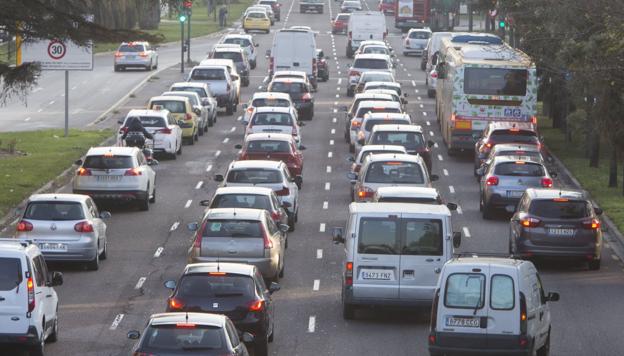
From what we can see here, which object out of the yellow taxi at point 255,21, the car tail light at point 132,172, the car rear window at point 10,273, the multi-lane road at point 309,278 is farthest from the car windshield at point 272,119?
the yellow taxi at point 255,21

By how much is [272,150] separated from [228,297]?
1934 cm

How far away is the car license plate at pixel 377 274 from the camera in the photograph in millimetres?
25422

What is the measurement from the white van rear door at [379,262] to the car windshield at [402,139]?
17855mm

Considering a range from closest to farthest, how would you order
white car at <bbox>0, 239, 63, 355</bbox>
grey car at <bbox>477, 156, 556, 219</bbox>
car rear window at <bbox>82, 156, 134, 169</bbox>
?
white car at <bbox>0, 239, 63, 355</bbox>
grey car at <bbox>477, 156, 556, 219</bbox>
car rear window at <bbox>82, 156, 134, 169</bbox>

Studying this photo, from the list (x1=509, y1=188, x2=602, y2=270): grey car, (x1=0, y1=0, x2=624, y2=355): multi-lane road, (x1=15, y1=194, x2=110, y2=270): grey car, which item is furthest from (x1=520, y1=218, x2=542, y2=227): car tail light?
(x1=15, y1=194, x2=110, y2=270): grey car

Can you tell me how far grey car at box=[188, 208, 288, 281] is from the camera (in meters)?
28.0

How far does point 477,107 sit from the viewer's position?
164 feet

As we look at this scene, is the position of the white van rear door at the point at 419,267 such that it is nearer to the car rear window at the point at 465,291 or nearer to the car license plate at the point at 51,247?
the car rear window at the point at 465,291

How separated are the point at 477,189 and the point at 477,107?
610 cm

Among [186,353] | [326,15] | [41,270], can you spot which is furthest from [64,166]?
[326,15]

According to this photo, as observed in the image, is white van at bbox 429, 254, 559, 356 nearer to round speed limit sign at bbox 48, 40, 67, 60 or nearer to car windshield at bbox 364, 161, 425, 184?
car windshield at bbox 364, 161, 425, 184

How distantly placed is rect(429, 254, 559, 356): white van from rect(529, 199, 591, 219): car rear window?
967 cm

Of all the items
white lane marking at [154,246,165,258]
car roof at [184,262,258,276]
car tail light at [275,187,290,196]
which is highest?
car roof at [184,262,258,276]

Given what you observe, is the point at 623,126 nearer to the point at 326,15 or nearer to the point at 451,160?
the point at 451,160
